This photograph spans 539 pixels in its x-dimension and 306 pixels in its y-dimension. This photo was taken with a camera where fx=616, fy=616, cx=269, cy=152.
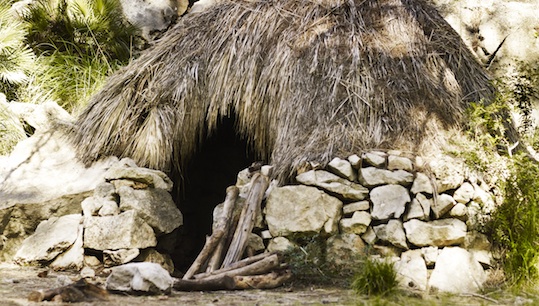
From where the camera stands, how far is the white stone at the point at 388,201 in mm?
4855

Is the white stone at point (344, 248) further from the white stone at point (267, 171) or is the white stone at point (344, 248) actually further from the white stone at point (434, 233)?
the white stone at point (267, 171)

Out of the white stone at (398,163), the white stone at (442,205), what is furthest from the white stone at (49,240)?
the white stone at (442,205)

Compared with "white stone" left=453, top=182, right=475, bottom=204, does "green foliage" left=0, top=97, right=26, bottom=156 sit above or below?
above

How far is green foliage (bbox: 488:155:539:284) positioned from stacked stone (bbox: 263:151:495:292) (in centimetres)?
14

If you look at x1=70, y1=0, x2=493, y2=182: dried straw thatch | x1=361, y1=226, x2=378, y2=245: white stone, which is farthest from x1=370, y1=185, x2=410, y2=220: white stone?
x1=70, y1=0, x2=493, y2=182: dried straw thatch

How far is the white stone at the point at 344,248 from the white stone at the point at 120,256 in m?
1.71

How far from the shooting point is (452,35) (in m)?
6.31

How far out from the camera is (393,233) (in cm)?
480

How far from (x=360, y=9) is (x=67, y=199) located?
3440 millimetres

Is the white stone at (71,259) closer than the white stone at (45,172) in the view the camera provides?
Yes

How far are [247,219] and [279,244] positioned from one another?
13.4 inches

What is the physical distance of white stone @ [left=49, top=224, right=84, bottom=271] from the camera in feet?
18.0

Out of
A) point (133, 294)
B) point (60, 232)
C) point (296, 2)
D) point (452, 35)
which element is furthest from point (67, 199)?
point (452, 35)

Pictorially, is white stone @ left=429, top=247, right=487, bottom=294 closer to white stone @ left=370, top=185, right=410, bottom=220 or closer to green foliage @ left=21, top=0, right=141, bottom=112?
white stone @ left=370, top=185, right=410, bottom=220
